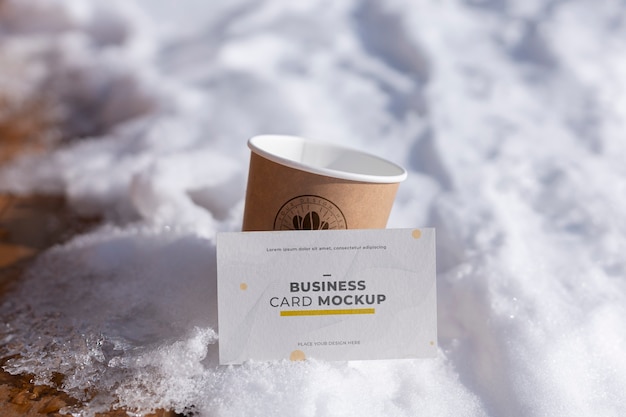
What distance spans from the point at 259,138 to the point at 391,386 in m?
0.41

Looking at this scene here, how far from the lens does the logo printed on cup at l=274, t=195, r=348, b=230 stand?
2.87 ft

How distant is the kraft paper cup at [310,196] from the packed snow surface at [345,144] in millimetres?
183

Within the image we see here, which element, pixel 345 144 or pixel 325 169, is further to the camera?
pixel 345 144

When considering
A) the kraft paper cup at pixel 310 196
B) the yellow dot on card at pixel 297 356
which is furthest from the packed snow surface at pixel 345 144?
the kraft paper cup at pixel 310 196

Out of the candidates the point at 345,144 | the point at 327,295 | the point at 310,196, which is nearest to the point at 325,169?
the point at 310,196

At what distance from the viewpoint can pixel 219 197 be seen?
1.36 metres

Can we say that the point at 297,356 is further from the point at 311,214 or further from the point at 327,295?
the point at 311,214

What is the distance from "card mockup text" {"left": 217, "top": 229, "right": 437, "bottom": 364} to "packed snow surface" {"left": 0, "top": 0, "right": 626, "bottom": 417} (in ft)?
0.12

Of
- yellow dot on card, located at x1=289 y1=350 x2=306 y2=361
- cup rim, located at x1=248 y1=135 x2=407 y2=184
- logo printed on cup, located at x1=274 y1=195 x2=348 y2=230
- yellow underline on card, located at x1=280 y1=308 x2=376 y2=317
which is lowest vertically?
yellow dot on card, located at x1=289 y1=350 x2=306 y2=361

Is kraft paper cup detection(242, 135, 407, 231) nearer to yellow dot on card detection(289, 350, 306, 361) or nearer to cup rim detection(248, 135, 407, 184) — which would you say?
cup rim detection(248, 135, 407, 184)

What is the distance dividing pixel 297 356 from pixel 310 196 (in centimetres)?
21

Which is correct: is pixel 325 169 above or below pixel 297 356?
above

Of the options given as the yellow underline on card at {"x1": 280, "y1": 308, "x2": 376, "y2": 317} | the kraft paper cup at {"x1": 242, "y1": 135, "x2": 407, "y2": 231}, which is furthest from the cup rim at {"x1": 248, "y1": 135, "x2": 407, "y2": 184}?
the yellow underline on card at {"x1": 280, "y1": 308, "x2": 376, "y2": 317}

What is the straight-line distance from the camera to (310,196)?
0.87 metres
